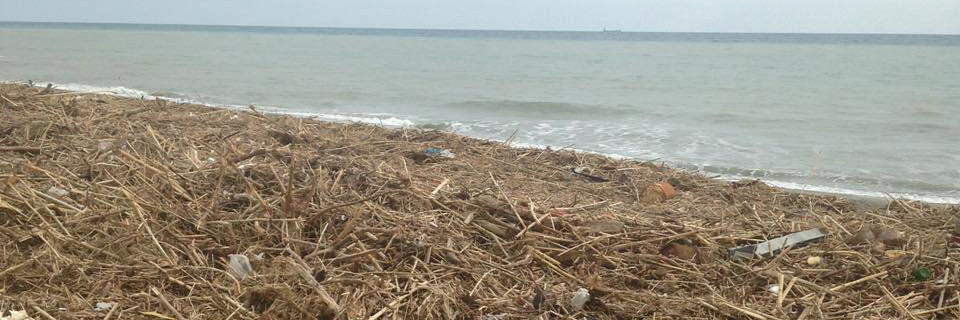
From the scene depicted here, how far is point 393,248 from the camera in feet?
12.7

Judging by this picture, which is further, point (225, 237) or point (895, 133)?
point (895, 133)

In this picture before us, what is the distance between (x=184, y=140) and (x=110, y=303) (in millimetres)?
3038

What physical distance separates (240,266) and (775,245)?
2.88 m

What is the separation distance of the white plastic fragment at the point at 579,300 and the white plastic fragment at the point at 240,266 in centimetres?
153

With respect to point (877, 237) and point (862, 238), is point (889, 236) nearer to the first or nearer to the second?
point (877, 237)

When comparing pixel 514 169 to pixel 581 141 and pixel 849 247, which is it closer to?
pixel 849 247

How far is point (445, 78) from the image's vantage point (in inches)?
979

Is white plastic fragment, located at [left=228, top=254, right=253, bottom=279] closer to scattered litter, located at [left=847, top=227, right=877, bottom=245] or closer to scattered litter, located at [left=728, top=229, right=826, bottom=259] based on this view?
scattered litter, located at [left=728, top=229, right=826, bottom=259]

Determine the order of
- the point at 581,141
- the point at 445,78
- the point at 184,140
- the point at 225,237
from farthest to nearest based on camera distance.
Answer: the point at 445,78 < the point at 581,141 < the point at 184,140 < the point at 225,237

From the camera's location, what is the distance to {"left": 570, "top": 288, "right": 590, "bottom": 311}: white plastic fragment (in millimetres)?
3430

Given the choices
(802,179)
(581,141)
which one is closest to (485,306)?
(802,179)

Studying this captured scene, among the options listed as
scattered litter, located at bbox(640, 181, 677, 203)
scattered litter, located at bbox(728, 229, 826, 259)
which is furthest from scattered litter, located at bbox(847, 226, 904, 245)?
scattered litter, located at bbox(640, 181, 677, 203)

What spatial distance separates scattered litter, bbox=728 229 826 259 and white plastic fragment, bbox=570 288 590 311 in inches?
40.1

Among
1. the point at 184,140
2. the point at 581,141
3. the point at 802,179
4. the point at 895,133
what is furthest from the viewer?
the point at 895,133
